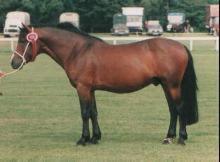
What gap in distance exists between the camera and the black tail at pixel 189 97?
1081 cm

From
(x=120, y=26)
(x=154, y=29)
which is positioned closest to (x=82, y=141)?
(x=120, y=26)

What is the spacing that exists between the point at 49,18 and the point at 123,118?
74600mm

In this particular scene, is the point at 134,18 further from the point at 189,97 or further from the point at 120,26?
the point at 189,97

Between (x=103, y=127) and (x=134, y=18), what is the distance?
73.4 m

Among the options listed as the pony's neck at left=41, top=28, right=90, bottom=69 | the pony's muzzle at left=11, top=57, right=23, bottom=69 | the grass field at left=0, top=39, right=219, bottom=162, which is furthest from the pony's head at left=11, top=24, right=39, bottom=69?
the grass field at left=0, top=39, right=219, bottom=162

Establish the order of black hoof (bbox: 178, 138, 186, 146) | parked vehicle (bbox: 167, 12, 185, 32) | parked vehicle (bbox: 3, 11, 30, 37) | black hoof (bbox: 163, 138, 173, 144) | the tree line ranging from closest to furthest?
black hoof (bbox: 178, 138, 186, 146) → black hoof (bbox: 163, 138, 173, 144) → parked vehicle (bbox: 3, 11, 30, 37) → the tree line → parked vehicle (bbox: 167, 12, 185, 32)

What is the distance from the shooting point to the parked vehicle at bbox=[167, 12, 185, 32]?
3588 inches

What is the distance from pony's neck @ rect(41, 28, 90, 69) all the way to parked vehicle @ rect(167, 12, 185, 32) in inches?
3159

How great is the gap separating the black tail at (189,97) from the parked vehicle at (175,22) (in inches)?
3160

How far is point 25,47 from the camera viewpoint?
10891 mm

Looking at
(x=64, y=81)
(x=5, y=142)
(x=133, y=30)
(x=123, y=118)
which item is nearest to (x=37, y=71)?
(x=64, y=81)

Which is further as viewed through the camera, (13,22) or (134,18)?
(134,18)

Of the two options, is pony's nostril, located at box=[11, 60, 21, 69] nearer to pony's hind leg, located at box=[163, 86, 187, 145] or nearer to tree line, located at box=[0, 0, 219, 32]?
pony's hind leg, located at box=[163, 86, 187, 145]

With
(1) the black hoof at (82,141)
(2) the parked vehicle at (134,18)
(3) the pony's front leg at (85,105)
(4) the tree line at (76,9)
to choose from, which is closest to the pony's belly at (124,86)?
(3) the pony's front leg at (85,105)
